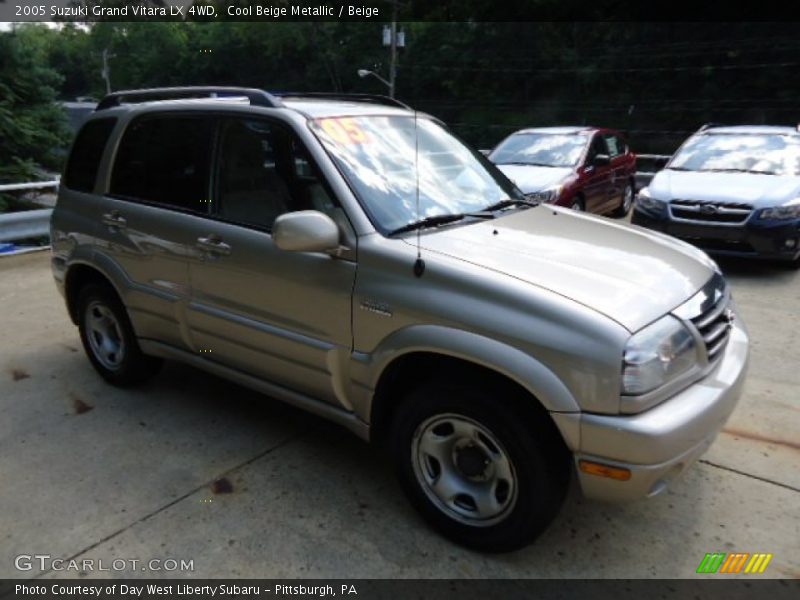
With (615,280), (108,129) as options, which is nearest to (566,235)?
(615,280)

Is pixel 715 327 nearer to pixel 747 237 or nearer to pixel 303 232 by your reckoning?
pixel 303 232

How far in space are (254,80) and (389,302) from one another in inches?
2207

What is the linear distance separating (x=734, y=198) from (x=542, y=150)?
117 inches

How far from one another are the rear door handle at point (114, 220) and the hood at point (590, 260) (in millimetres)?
1997

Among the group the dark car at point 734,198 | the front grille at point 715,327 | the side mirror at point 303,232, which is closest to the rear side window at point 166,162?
the side mirror at point 303,232

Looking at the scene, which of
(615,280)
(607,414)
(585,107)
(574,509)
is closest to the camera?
(607,414)

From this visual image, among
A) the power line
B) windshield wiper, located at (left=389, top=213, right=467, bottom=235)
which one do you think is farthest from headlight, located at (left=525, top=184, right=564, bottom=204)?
the power line

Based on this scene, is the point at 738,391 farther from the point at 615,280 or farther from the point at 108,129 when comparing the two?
the point at 108,129

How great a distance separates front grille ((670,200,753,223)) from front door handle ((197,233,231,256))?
212 inches

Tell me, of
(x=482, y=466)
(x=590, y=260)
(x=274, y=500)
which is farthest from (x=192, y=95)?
(x=482, y=466)

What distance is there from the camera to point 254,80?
177ft

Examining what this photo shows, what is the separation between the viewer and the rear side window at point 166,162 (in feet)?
11.2

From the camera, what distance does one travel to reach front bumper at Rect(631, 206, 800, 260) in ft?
21.1

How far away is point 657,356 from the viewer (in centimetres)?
224
